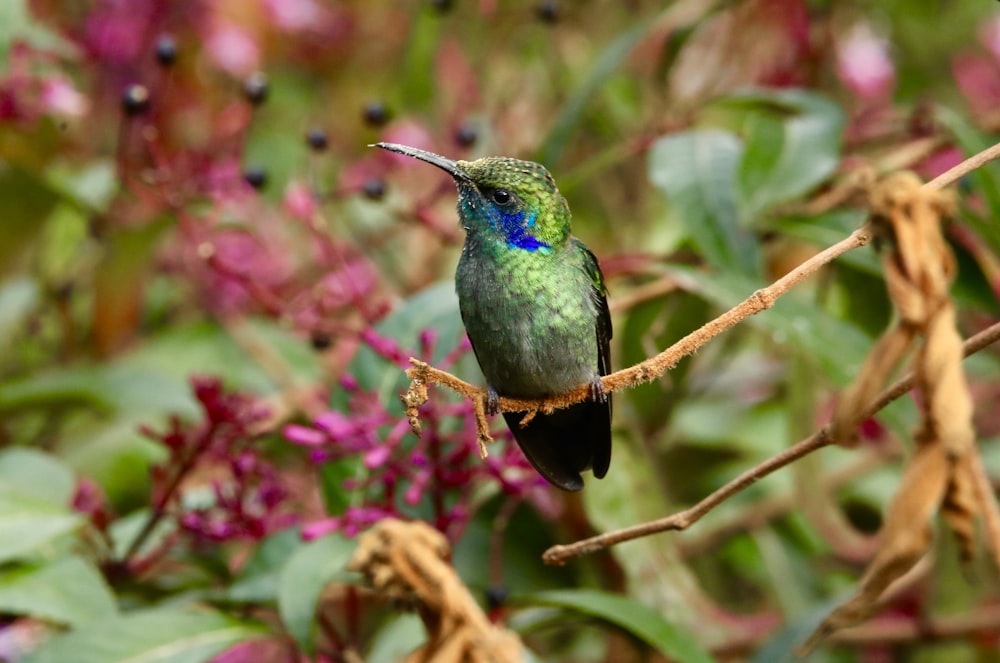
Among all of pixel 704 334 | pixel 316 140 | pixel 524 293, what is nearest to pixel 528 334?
pixel 524 293

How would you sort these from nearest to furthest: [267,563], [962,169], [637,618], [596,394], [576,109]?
[962,169]
[596,394]
[637,618]
[267,563]
[576,109]

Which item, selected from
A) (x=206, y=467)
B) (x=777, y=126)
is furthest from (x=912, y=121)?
(x=206, y=467)

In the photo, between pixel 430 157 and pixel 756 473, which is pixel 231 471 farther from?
pixel 756 473

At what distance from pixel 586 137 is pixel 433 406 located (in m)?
2.18

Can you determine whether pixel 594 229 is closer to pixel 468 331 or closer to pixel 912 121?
pixel 912 121

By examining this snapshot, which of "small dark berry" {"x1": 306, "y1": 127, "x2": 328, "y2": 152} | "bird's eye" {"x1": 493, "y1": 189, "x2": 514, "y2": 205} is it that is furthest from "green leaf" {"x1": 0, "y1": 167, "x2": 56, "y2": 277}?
"bird's eye" {"x1": 493, "y1": 189, "x2": 514, "y2": 205}

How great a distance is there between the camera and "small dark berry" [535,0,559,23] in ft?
11.1

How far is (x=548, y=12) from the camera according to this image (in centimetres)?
339

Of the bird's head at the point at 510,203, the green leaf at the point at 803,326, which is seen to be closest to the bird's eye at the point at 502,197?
the bird's head at the point at 510,203

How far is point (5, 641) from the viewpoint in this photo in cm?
241

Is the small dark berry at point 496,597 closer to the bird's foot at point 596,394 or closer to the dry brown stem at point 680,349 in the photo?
the bird's foot at point 596,394

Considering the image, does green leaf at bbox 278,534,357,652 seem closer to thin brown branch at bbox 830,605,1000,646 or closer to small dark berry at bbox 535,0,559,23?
thin brown branch at bbox 830,605,1000,646

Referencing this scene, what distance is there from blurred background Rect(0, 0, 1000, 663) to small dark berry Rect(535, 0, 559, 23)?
3 cm

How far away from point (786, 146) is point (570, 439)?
Result: 944mm
